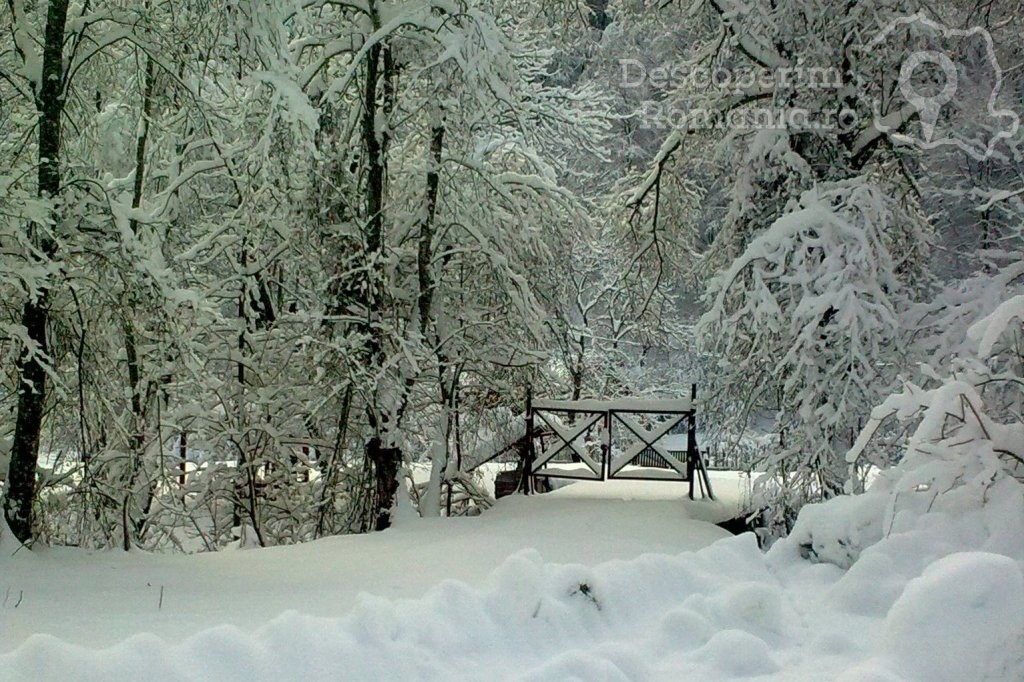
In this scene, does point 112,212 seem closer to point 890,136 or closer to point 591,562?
point 591,562

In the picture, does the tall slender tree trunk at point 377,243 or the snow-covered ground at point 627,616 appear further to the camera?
the tall slender tree trunk at point 377,243

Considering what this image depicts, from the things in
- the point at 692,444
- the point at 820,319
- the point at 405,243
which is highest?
the point at 405,243

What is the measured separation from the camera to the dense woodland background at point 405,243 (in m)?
6.48

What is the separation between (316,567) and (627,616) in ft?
11.1

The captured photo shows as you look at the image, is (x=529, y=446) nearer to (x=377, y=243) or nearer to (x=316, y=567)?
(x=377, y=243)

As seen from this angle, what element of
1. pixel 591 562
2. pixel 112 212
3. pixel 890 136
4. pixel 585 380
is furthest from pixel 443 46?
pixel 585 380

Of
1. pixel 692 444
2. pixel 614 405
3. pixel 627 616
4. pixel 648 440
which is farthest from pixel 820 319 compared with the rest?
pixel 627 616

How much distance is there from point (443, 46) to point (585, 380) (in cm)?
620

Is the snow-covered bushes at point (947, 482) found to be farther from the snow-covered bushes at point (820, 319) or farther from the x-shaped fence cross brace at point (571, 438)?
the x-shaped fence cross brace at point (571, 438)

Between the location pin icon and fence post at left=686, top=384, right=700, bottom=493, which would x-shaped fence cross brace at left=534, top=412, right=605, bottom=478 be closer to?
fence post at left=686, top=384, right=700, bottom=493

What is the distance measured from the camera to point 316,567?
621 centimetres

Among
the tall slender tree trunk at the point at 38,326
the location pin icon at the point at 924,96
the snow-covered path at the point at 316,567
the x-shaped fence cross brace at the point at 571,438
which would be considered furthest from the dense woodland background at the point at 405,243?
the snow-covered path at the point at 316,567

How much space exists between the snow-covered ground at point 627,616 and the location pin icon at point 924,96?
200 inches

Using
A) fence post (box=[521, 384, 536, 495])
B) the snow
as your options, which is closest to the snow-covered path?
fence post (box=[521, 384, 536, 495])
